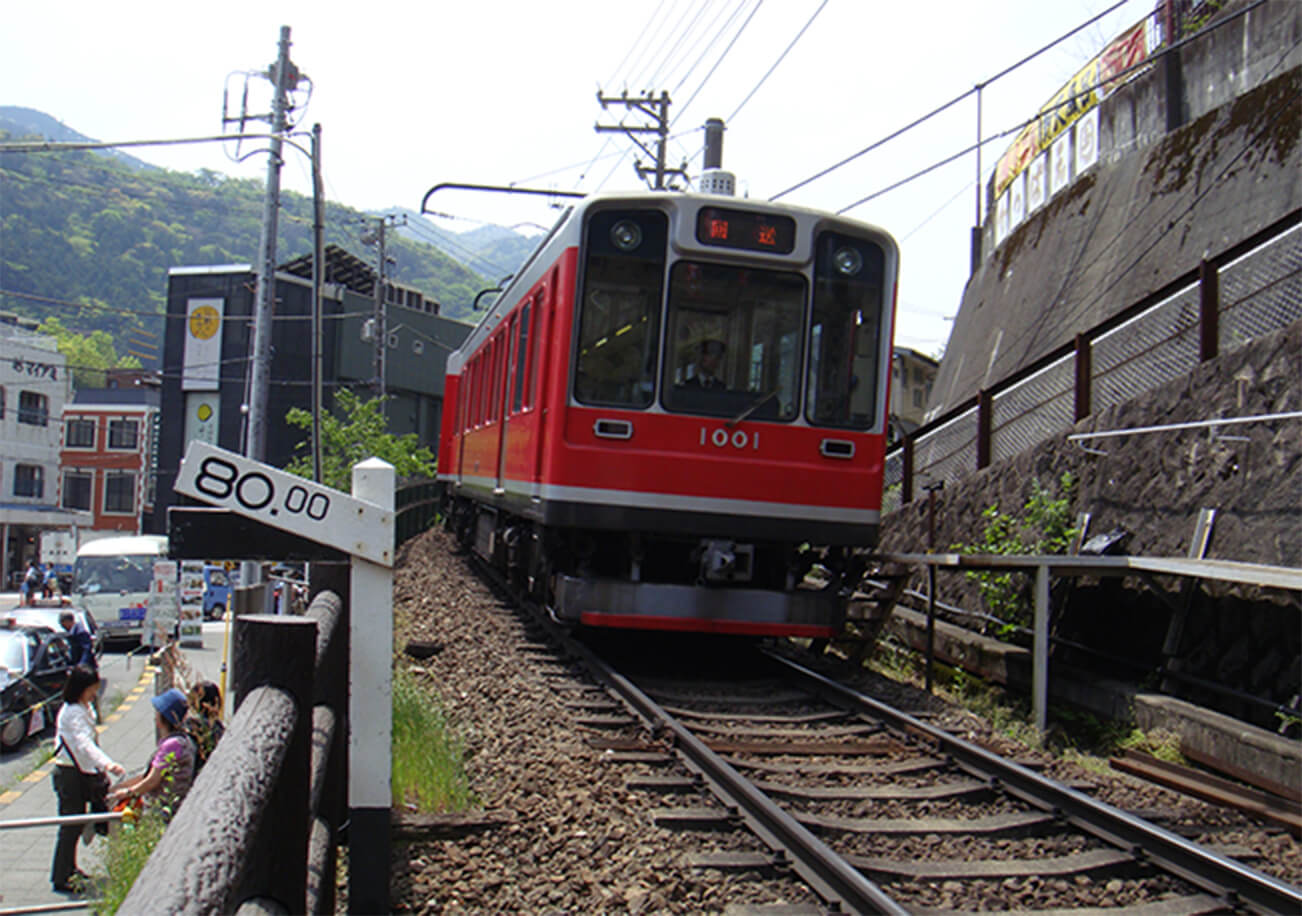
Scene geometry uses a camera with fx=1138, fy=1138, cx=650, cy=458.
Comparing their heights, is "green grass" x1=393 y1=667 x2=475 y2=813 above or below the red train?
below

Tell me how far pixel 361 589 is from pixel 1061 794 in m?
3.33

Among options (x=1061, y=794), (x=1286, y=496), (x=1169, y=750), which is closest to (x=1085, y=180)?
(x=1286, y=496)

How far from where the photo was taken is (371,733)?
11.3 ft

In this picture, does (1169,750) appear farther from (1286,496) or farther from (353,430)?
(353,430)

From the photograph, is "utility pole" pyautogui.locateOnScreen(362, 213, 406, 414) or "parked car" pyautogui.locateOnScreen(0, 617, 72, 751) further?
"utility pole" pyautogui.locateOnScreen(362, 213, 406, 414)

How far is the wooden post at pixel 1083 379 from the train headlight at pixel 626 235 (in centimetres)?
457

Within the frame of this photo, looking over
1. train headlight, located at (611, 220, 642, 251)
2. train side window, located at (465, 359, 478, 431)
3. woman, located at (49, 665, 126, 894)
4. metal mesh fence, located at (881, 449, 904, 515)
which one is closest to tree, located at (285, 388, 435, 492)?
train side window, located at (465, 359, 478, 431)

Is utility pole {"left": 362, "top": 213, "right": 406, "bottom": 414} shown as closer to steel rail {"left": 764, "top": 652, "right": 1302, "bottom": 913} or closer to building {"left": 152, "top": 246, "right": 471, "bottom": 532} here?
building {"left": 152, "top": 246, "right": 471, "bottom": 532}

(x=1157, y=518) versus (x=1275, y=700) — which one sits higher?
(x=1157, y=518)

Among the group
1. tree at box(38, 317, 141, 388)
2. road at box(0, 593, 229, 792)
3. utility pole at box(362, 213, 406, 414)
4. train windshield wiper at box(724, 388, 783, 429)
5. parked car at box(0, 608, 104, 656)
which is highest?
tree at box(38, 317, 141, 388)

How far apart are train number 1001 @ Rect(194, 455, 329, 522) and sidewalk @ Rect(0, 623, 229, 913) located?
14.6 ft

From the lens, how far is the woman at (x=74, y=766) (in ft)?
26.6

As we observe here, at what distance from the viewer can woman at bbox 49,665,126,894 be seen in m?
8.09

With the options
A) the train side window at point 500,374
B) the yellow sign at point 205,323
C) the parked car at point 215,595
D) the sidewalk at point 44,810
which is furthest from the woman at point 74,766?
the yellow sign at point 205,323
